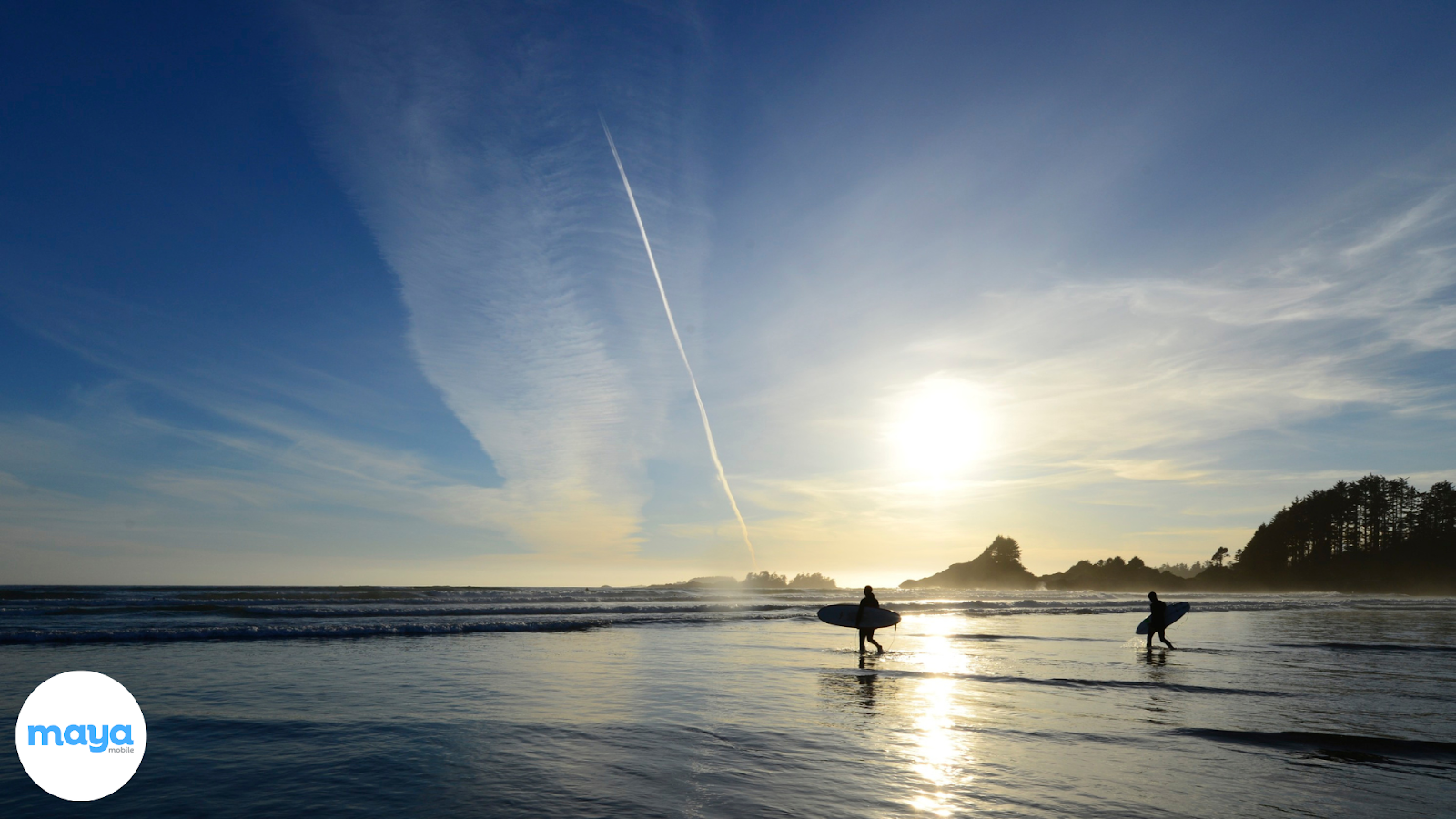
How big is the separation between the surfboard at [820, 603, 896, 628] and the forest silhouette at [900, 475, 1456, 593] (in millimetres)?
121819

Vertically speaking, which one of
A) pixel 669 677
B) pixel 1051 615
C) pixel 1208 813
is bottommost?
pixel 1051 615

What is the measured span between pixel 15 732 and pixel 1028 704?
18.4 meters

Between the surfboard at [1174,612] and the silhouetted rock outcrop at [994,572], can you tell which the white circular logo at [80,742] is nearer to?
the surfboard at [1174,612]

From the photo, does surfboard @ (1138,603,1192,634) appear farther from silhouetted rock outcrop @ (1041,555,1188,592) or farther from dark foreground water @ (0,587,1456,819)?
silhouetted rock outcrop @ (1041,555,1188,592)

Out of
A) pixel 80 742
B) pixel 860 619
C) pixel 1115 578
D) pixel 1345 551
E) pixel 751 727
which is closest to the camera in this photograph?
pixel 80 742

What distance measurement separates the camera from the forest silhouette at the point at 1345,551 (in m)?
104

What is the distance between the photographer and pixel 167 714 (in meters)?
12.6

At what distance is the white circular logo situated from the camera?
8.98m

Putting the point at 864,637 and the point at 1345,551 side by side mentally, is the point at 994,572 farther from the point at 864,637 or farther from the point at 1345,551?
the point at 864,637

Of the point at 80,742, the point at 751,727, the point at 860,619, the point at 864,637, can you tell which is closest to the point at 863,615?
the point at 860,619

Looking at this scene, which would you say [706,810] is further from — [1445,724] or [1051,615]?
[1051,615]

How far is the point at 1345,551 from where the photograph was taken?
11538 cm

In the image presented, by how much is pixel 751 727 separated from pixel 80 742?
10469 millimetres

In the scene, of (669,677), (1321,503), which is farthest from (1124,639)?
(1321,503)
